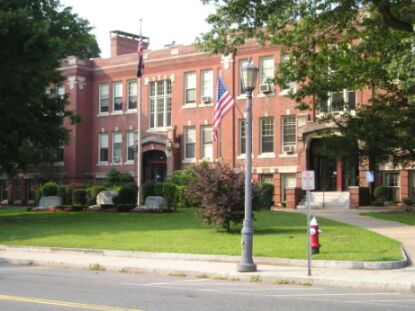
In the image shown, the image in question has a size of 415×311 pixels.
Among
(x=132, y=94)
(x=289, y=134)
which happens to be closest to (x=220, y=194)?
(x=289, y=134)

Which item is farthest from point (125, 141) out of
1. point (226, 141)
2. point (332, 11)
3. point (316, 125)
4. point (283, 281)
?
point (283, 281)

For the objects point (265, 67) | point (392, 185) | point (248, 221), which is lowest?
point (248, 221)

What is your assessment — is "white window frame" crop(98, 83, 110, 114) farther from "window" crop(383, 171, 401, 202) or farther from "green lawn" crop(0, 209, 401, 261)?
"window" crop(383, 171, 401, 202)

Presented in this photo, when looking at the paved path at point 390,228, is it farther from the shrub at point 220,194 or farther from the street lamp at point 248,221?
the shrub at point 220,194

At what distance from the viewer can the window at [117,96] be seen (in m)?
53.3

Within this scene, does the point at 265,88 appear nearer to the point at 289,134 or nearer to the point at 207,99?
the point at 289,134

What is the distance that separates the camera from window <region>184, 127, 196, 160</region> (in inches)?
1909

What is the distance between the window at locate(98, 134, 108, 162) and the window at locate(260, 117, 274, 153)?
583 inches

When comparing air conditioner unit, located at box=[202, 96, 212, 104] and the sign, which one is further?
air conditioner unit, located at box=[202, 96, 212, 104]

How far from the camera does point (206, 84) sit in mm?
47938

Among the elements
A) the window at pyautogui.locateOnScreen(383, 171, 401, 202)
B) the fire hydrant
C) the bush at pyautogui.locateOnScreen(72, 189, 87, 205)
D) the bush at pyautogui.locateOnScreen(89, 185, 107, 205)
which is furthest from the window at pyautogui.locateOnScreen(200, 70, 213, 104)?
the fire hydrant

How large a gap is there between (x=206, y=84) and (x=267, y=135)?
248 inches

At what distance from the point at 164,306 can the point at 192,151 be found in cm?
3776

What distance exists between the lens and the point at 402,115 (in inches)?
1166
